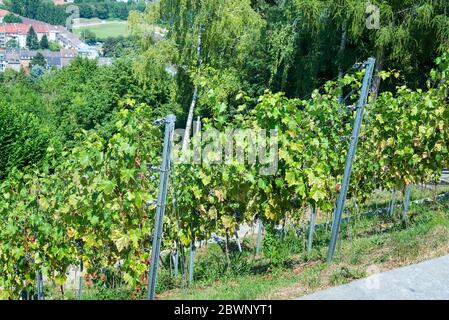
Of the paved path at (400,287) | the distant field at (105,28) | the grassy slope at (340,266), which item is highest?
the paved path at (400,287)

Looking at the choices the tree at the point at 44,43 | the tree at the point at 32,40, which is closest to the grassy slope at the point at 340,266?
the tree at the point at 44,43

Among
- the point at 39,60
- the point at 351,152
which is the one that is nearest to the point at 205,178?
the point at 351,152

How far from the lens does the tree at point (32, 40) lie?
170 metres

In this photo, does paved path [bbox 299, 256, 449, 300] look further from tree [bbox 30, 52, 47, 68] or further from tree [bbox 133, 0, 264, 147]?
tree [bbox 30, 52, 47, 68]

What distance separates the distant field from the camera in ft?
569

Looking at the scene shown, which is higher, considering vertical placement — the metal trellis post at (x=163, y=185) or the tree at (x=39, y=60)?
the metal trellis post at (x=163, y=185)

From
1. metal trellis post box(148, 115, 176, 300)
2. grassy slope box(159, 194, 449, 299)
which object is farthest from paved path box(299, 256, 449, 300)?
metal trellis post box(148, 115, 176, 300)

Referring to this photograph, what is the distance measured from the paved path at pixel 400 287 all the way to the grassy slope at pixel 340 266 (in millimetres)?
625

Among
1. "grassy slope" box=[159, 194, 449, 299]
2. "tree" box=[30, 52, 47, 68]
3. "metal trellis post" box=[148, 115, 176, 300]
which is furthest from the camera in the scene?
"tree" box=[30, 52, 47, 68]

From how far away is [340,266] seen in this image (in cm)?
603

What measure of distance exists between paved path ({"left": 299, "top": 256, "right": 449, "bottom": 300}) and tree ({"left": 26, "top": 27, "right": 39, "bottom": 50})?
17719 centimetres

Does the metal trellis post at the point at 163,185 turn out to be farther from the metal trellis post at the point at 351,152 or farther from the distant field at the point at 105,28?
the distant field at the point at 105,28

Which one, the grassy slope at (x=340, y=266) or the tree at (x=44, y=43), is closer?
the grassy slope at (x=340, y=266)

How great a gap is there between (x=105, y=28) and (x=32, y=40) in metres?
22.8
